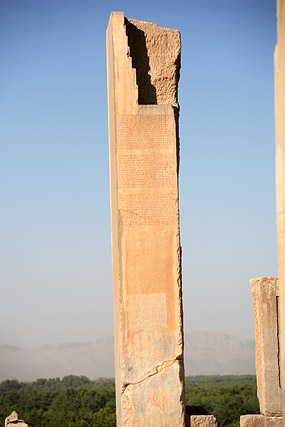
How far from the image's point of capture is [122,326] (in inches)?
246

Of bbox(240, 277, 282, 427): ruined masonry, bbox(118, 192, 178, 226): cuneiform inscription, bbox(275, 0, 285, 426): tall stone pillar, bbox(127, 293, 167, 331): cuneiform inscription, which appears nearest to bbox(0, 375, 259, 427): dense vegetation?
bbox(240, 277, 282, 427): ruined masonry

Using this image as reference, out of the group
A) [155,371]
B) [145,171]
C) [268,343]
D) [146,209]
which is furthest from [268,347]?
[145,171]

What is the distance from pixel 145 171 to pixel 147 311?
123 centimetres

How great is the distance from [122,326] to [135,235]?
0.80 meters

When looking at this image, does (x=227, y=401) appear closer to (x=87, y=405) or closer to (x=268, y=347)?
(x=87, y=405)

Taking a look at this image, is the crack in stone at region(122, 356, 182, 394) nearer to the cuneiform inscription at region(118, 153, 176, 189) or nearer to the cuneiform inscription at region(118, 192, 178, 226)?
the cuneiform inscription at region(118, 192, 178, 226)

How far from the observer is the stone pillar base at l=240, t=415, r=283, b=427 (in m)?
8.49

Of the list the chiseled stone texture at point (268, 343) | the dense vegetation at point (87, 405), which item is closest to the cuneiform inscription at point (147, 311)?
the chiseled stone texture at point (268, 343)

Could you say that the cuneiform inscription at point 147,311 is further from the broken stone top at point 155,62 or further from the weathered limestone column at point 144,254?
the broken stone top at point 155,62

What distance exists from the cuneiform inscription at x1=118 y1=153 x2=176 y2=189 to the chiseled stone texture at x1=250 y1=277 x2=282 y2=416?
2.96 m

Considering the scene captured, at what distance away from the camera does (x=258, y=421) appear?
8.52 m

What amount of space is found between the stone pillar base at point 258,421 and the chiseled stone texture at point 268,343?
10 centimetres

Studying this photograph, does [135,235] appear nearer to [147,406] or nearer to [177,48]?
[147,406]

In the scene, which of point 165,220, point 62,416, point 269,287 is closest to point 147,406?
point 165,220
